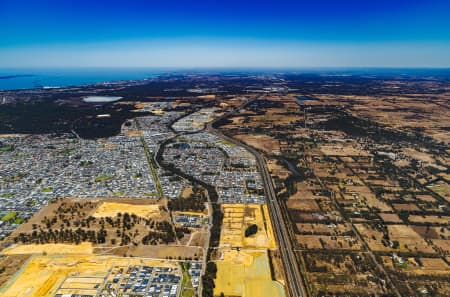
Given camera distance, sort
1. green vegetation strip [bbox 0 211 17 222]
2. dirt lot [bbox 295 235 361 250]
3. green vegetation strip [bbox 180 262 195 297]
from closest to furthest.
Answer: green vegetation strip [bbox 180 262 195 297], dirt lot [bbox 295 235 361 250], green vegetation strip [bbox 0 211 17 222]

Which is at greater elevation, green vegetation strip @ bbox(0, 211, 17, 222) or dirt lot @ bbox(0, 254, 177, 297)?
green vegetation strip @ bbox(0, 211, 17, 222)

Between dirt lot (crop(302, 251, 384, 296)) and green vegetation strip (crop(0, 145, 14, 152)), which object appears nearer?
dirt lot (crop(302, 251, 384, 296))

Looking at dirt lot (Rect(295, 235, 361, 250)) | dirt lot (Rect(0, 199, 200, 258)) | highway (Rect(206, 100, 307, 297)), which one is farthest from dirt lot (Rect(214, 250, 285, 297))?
dirt lot (Rect(295, 235, 361, 250))

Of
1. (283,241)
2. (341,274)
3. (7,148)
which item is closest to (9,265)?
(283,241)

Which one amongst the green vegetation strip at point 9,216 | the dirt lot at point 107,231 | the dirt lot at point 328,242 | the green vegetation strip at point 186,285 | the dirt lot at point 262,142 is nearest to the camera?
the green vegetation strip at point 186,285

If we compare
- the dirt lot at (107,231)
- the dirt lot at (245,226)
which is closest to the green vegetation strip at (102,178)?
the dirt lot at (107,231)

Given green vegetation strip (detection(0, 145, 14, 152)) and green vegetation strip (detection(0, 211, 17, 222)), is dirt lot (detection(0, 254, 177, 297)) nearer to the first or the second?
green vegetation strip (detection(0, 211, 17, 222))

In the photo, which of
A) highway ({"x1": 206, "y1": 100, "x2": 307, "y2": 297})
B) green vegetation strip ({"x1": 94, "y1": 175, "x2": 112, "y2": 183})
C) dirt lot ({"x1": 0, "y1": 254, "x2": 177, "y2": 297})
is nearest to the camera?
dirt lot ({"x1": 0, "y1": 254, "x2": 177, "y2": 297})

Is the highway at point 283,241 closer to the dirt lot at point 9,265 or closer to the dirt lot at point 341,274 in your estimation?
the dirt lot at point 341,274

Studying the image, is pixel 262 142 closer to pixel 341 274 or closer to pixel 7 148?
pixel 341 274

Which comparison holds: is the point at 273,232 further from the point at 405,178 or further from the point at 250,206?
the point at 405,178

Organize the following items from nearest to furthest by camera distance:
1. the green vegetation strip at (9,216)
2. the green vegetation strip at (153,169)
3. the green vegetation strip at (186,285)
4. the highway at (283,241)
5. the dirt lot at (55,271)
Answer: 1. the green vegetation strip at (186,285)
2. the dirt lot at (55,271)
3. the highway at (283,241)
4. the green vegetation strip at (9,216)
5. the green vegetation strip at (153,169)
